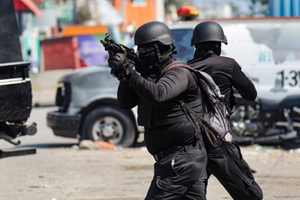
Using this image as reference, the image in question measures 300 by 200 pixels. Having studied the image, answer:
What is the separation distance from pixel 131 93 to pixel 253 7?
19.4 m

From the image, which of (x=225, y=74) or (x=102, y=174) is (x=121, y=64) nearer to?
(x=225, y=74)

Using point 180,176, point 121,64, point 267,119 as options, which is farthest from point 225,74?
point 267,119

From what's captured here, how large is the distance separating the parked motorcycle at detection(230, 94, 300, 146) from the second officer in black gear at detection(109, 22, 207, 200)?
17.7ft

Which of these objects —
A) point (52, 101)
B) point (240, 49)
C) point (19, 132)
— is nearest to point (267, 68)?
point (240, 49)

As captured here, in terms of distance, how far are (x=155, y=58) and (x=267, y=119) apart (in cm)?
583

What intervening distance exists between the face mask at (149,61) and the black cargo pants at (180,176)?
56cm

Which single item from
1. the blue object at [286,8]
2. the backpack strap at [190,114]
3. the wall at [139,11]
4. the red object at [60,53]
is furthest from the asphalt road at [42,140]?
the wall at [139,11]

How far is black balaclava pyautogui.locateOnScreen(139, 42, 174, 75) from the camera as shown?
12.3 feet

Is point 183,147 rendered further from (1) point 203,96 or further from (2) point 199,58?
(2) point 199,58

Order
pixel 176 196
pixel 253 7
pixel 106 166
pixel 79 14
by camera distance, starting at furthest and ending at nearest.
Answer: pixel 79 14
pixel 253 7
pixel 106 166
pixel 176 196

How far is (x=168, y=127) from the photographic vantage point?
3734mm

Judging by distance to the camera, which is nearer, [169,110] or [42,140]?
[169,110]

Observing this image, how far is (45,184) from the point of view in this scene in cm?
704

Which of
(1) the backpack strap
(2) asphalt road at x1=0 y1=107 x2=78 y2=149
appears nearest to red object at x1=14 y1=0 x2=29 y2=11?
(2) asphalt road at x1=0 y1=107 x2=78 y2=149
